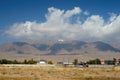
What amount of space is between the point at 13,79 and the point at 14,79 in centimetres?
24

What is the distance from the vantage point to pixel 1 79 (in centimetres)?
Answer: 4556

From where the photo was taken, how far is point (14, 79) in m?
46.5

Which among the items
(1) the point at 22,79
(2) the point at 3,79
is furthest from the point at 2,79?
(1) the point at 22,79

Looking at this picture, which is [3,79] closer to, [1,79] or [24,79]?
[1,79]

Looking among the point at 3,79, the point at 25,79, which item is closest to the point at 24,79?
the point at 25,79

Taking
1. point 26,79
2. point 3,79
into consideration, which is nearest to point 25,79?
point 26,79

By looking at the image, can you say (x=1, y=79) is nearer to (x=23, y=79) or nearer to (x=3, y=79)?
(x=3, y=79)

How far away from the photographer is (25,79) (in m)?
47.2

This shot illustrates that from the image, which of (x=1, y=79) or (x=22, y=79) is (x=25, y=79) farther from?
(x=1, y=79)

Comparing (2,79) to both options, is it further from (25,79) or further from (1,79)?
(25,79)

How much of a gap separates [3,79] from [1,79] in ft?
1.03

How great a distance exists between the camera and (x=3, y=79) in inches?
1799

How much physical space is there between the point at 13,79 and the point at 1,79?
2.00 m

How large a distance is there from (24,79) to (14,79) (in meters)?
1.68
